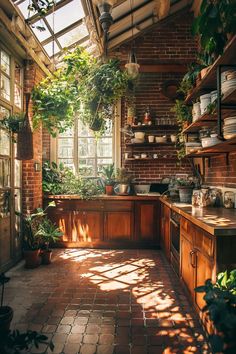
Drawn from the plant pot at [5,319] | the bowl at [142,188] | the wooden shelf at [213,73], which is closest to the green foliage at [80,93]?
the wooden shelf at [213,73]

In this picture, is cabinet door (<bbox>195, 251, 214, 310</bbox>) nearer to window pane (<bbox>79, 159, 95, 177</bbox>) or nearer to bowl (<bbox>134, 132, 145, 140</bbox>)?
bowl (<bbox>134, 132, 145, 140</bbox>)

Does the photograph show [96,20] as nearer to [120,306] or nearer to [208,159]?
[208,159]

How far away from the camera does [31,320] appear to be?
99.3 inches

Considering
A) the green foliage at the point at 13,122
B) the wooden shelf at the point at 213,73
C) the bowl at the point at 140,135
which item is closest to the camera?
the wooden shelf at the point at 213,73

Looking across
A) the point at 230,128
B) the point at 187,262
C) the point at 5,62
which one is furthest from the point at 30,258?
the point at 230,128

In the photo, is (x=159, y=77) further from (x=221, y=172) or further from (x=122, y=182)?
(x=221, y=172)

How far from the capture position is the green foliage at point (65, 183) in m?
4.99

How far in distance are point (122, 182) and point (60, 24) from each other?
2744mm

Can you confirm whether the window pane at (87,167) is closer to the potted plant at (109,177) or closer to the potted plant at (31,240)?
the potted plant at (109,177)

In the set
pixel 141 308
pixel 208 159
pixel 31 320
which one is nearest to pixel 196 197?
pixel 208 159

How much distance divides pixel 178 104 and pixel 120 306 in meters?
3.33

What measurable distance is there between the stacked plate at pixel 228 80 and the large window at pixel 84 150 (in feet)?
11.2

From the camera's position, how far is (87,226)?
4934 mm

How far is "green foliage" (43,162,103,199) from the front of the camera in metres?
4.99
